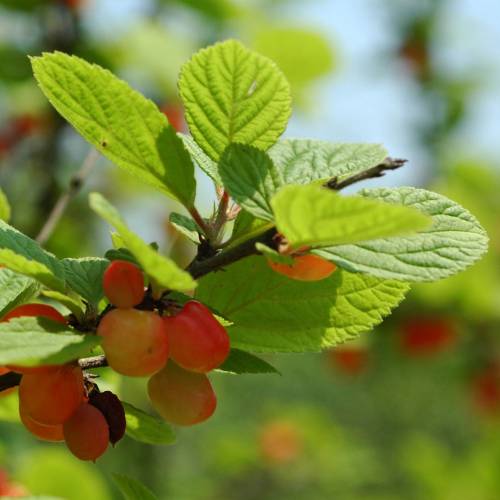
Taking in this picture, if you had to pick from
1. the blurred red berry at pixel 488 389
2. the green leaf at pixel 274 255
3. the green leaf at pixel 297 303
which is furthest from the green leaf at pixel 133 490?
the blurred red berry at pixel 488 389

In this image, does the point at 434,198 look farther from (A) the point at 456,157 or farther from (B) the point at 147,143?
(A) the point at 456,157

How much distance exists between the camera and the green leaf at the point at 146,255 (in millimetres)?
584

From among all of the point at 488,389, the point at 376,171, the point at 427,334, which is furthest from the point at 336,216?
the point at 488,389

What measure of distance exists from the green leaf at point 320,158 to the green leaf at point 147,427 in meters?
0.25

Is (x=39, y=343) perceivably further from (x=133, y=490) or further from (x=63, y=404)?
(x=133, y=490)

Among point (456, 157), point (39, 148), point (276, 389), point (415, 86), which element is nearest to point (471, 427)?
point (276, 389)

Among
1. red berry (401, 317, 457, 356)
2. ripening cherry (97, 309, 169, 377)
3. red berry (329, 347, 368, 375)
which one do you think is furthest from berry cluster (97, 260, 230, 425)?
red berry (329, 347, 368, 375)

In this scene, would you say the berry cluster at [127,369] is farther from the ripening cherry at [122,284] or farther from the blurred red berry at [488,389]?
the blurred red berry at [488,389]

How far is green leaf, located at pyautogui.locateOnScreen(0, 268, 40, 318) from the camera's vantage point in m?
0.71

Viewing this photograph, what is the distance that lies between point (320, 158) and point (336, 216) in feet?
0.57

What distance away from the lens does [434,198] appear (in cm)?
70

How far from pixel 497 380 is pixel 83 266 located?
11.0 feet

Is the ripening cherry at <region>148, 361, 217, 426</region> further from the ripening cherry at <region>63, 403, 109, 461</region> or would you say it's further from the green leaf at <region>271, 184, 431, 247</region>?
the green leaf at <region>271, 184, 431, 247</region>

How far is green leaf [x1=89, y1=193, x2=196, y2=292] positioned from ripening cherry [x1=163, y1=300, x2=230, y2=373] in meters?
0.04
